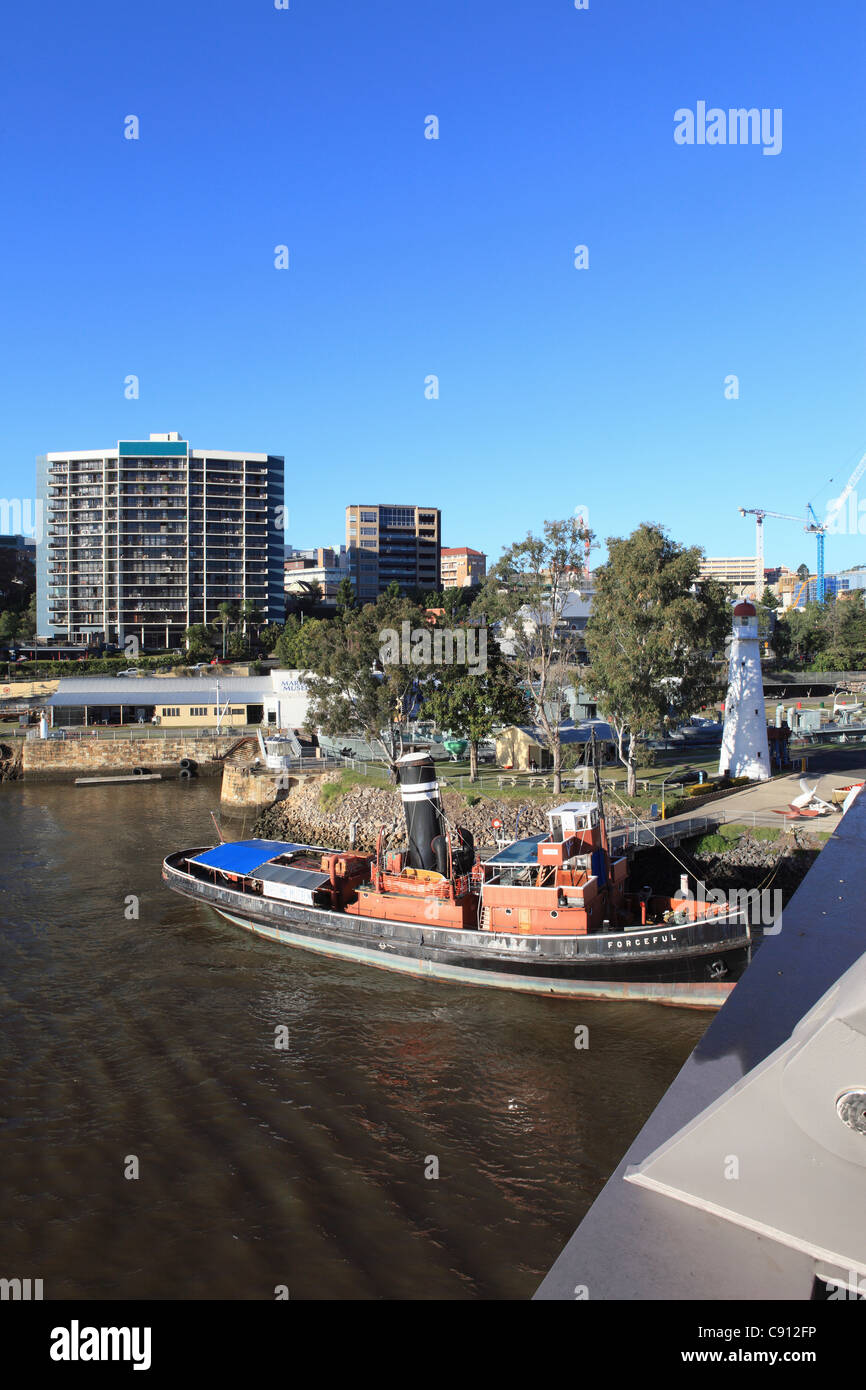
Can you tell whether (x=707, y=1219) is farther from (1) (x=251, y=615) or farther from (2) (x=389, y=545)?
(2) (x=389, y=545)

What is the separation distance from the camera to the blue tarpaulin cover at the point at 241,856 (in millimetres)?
28500

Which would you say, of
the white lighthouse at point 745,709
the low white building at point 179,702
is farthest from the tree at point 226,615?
the white lighthouse at point 745,709

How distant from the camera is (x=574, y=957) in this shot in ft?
70.9

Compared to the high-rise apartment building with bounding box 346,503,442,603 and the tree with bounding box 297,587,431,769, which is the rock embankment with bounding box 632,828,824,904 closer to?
the tree with bounding box 297,587,431,769

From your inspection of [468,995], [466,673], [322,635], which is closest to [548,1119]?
[468,995]

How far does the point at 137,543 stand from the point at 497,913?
11534cm

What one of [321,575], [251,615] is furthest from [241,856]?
[321,575]
